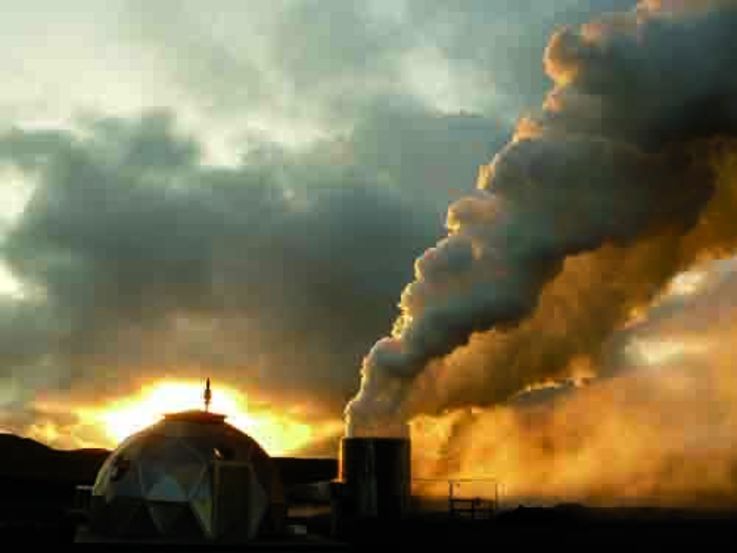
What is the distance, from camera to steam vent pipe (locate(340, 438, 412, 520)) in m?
27.1

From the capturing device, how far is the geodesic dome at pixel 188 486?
25.0 metres

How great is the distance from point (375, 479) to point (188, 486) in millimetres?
6177

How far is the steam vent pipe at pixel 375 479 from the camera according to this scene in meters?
27.1

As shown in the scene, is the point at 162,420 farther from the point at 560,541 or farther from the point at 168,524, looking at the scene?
the point at 560,541

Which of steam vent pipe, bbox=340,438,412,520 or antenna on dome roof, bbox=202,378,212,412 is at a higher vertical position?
antenna on dome roof, bbox=202,378,212,412

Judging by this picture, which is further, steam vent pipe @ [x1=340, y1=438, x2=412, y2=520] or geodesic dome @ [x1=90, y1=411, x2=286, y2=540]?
steam vent pipe @ [x1=340, y1=438, x2=412, y2=520]

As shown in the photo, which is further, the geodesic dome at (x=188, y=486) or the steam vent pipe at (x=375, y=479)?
the steam vent pipe at (x=375, y=479)

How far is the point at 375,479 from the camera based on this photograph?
27.2 meters

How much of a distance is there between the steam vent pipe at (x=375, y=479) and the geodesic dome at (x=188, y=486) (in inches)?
96.0

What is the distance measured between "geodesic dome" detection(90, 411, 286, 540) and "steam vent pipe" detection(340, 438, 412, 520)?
8.00 ft

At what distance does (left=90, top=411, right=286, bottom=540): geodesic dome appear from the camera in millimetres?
25031

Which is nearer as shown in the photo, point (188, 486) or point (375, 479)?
point (188, 486)

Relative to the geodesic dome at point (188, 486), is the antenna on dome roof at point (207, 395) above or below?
above

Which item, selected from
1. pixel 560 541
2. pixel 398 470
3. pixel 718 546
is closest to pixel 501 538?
pixel 560 541
